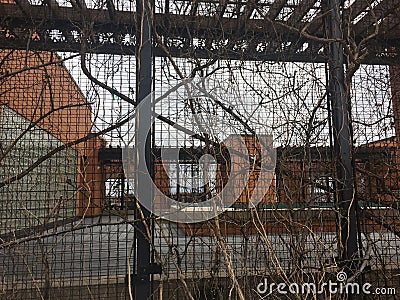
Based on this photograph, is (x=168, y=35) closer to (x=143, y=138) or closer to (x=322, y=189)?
(x=143, y=138)

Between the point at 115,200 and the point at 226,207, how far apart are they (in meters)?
0.84

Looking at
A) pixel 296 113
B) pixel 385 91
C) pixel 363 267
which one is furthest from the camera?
pixel 385 91

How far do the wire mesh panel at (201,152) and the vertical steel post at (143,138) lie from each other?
2cm

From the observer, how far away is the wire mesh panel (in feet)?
8.83

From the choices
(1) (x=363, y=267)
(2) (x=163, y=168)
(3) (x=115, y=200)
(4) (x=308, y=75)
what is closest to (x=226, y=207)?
(2) (x=163, y=168)

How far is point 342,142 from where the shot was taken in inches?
113

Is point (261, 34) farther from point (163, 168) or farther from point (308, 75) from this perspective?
point (163, 168)

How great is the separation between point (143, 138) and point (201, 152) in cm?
49

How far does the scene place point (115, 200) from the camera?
9.66 ft

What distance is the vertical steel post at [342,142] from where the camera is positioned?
275cm

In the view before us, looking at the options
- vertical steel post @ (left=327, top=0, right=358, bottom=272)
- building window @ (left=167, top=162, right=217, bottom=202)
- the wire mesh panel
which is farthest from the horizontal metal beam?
building window @ (left=167, top=162, right=217, bottom=202)

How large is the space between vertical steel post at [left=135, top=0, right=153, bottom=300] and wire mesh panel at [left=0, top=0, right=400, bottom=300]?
0.05 ft

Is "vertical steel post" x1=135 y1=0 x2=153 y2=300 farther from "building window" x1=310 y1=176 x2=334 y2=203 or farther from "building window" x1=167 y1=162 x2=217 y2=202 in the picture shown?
"building window" x1=310 y1=176 x2=334 y2=203

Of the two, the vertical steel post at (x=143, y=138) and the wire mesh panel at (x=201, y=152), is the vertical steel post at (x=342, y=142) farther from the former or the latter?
the vertical steel post at (x=143, y=138)
